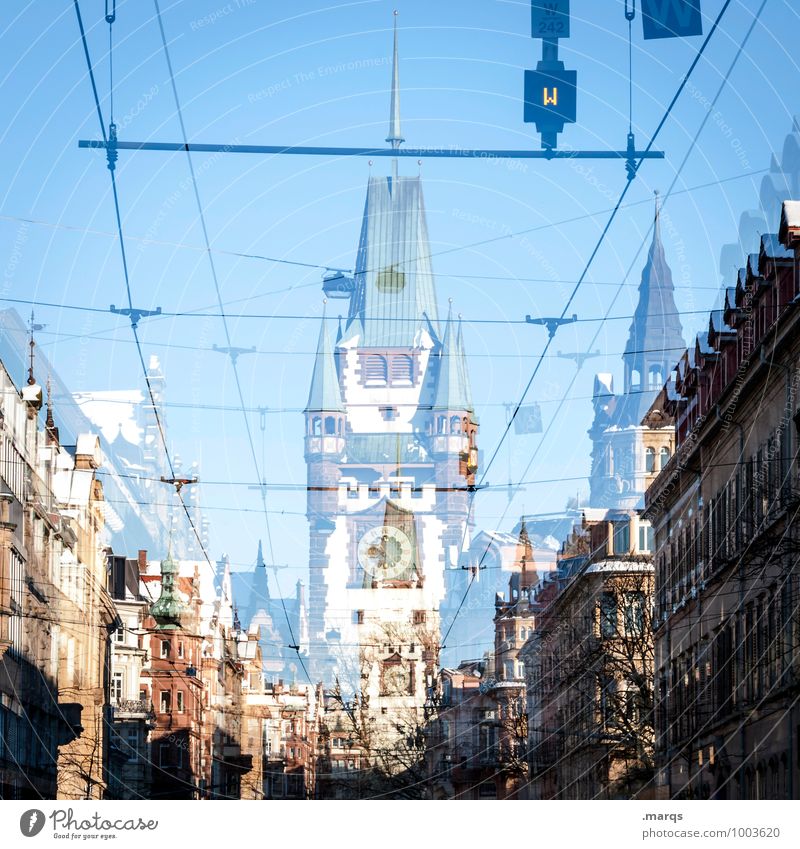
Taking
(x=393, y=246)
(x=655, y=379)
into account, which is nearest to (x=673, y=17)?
(x=393, y=246)

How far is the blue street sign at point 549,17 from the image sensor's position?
24.2 metres

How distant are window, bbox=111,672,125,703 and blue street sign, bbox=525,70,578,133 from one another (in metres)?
14.1

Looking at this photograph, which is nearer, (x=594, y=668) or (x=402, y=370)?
(x=594, y=668)

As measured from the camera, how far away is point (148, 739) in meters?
38.5

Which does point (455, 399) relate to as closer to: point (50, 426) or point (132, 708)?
point (50, 426)

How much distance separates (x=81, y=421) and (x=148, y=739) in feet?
26.7

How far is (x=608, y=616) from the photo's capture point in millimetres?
36031

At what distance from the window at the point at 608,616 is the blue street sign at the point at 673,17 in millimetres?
14226

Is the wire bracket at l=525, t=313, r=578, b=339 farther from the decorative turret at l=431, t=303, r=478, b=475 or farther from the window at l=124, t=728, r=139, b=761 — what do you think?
the window at l=124, t=728, r=139, b=761

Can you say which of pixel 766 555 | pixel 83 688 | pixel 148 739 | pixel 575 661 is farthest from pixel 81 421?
pixel 766 555

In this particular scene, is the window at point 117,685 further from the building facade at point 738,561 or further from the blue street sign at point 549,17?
the blue street sign at point 549,17

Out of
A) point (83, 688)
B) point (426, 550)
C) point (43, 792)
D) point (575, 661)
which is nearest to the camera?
point (43, 792)

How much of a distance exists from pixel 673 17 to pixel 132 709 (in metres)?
19.9

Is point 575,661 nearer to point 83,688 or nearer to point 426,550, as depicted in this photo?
point 426,550
